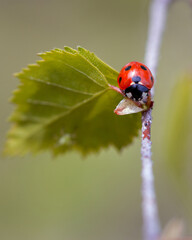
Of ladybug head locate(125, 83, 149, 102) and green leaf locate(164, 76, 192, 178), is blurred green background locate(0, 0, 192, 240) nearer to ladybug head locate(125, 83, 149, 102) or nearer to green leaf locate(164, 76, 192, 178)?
green leaf locate(164, 76, 192, 178)

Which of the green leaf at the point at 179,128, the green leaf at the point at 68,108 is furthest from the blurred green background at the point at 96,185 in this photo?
the green leaf at the point at 68,108

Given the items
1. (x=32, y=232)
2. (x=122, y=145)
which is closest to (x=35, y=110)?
(x=122, y=145)

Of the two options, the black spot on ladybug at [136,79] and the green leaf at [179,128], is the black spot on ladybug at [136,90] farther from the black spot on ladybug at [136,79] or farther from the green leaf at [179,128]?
the green leaf at [179,128]

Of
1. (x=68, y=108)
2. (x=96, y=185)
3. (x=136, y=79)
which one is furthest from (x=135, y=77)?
(x=96, y=185)

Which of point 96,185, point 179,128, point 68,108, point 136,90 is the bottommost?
point 136,90

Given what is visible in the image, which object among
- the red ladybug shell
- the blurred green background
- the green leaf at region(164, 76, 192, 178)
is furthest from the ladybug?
the blurred green background

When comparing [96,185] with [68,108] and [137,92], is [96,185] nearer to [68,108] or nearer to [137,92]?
[68,108]

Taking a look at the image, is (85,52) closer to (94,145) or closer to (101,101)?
(101,101)
